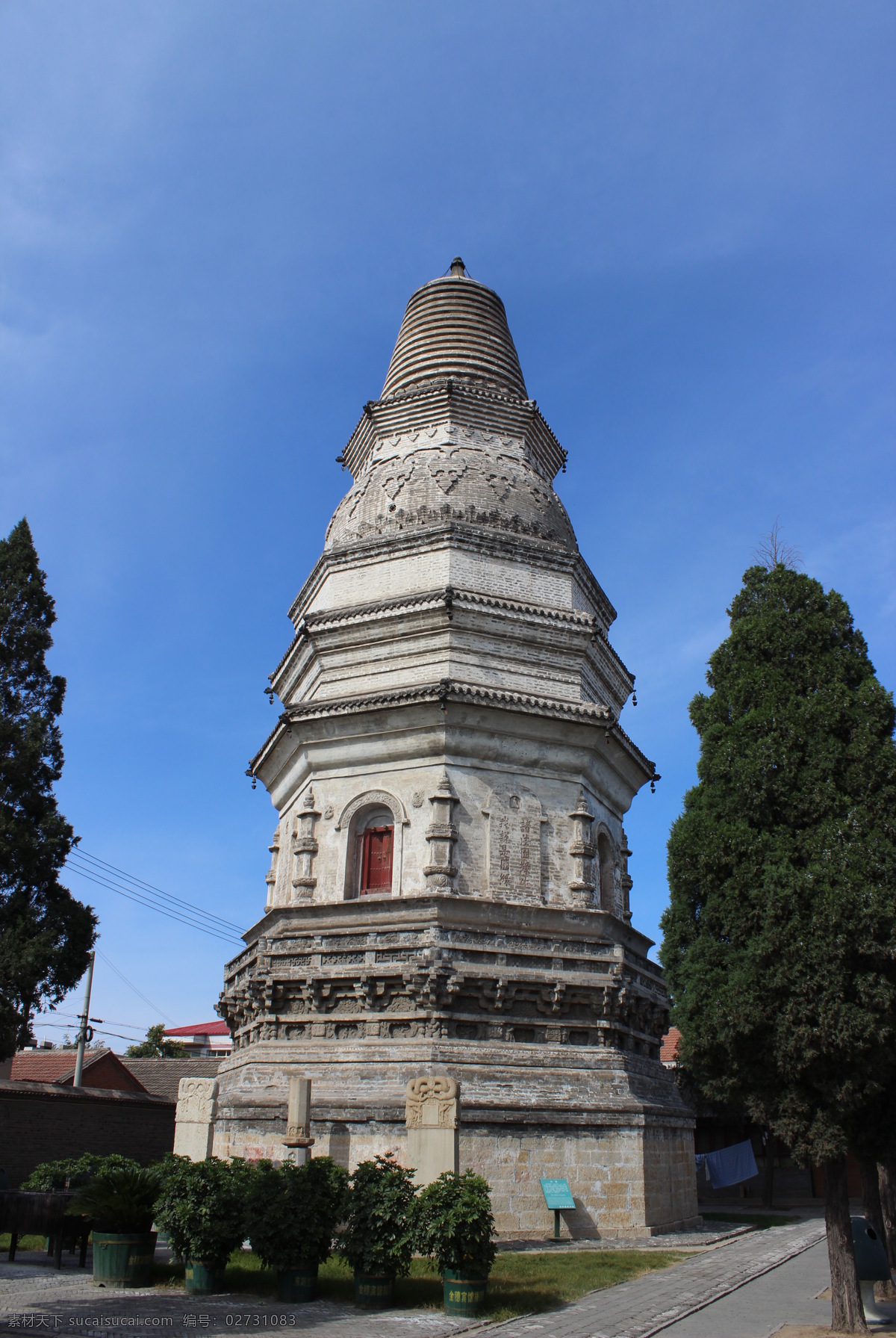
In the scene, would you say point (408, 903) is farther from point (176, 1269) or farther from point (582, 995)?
point (176, 1269)

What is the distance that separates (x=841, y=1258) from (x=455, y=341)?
2252cm

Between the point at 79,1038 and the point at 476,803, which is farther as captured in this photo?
the point at 79,1038

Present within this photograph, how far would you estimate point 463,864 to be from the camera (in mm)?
17922

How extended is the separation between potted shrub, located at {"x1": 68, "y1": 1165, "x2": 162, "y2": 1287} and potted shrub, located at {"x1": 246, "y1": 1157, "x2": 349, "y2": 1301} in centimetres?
163

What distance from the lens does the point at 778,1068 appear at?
1105 cm

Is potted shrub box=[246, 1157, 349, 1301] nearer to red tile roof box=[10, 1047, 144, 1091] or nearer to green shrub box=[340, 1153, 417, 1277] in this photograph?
green shrub box=[340, 1153, 417, 1277]

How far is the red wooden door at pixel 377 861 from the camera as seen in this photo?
60.8ft

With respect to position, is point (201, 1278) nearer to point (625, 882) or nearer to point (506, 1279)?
point (506, 1279)

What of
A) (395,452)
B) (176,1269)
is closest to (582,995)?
(176,1269)

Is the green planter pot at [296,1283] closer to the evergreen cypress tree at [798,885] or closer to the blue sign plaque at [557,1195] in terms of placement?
the evergreen cypress tree at [798,885]

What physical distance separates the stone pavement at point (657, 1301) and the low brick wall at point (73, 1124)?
14.6 meters

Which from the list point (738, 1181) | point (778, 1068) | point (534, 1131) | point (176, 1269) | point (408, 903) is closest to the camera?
point (778, 1068)

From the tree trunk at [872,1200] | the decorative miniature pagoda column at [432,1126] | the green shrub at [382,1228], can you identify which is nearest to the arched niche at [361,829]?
the decorative miniature pagoda column at [432,1126]

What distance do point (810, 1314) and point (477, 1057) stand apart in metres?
6.13
